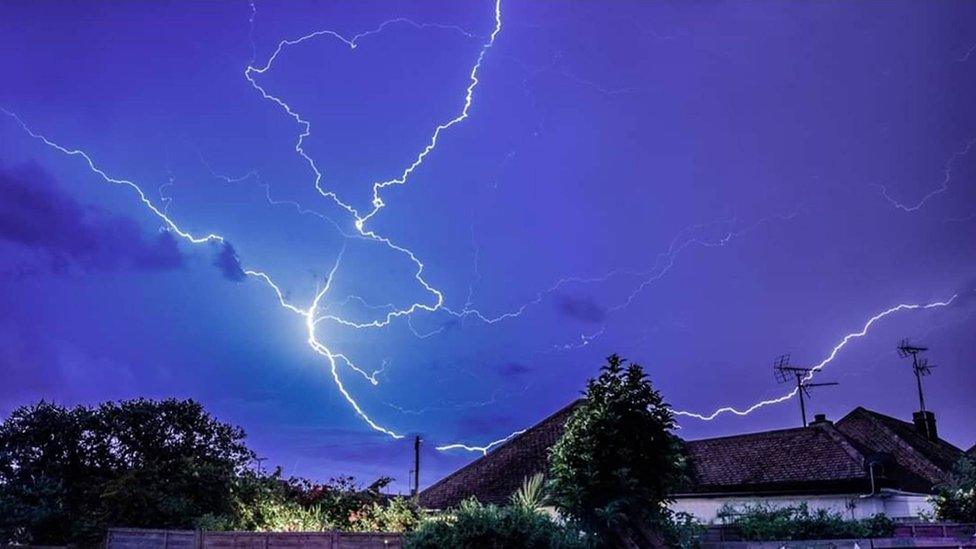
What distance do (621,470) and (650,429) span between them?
0.87 m

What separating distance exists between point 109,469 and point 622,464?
17.2 meters

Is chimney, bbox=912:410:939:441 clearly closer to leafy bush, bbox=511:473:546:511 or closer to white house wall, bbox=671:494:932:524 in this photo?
white house wall, bbox=671:494:932:524

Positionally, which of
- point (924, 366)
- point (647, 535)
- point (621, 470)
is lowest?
point (647, 535)

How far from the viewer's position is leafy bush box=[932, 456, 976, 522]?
17973 millimetres

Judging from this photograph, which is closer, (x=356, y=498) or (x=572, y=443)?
(x=572, y=443)

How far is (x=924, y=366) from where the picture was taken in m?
35.2

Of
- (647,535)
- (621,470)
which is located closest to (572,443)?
(621,470)

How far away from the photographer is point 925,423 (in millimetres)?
32719

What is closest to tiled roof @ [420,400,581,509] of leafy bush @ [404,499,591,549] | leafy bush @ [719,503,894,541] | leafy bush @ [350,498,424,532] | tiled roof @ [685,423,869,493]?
tiled roof @ [685,423,869,493]

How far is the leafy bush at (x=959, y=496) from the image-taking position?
18.0m

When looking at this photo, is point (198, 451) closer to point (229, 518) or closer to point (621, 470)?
point (229, 518)

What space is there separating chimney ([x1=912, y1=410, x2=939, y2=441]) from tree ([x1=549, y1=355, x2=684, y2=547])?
2551 cm

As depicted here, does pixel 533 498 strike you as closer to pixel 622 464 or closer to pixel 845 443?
pixel 622 464

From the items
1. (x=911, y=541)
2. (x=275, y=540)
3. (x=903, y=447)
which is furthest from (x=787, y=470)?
(x=275, y=540)
